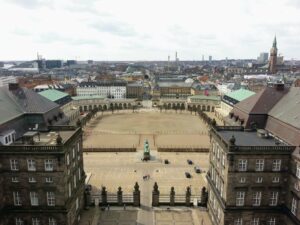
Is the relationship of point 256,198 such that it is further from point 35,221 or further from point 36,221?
point 35,221

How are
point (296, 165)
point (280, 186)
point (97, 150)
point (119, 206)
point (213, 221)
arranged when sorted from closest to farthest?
point (296, 165), point (280, 186), point (213, 221), point (119, 206), point (97, 150)

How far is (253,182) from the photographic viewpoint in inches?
1962

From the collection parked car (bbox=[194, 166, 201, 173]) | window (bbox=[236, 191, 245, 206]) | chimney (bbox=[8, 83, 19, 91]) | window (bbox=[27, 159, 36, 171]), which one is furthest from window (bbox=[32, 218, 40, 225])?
parked car (bbox=[194, 166, 201, 173])

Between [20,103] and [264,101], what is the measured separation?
55.8 metres

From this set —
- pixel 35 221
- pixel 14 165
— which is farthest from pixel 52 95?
pixel 35 221

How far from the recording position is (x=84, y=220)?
197ft

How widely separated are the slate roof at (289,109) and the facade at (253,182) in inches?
194

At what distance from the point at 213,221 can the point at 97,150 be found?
59387 millimetres

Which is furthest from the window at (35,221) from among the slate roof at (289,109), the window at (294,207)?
the slate roof at (289,109)

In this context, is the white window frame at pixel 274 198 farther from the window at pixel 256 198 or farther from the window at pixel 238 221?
the window at pixel 238 221

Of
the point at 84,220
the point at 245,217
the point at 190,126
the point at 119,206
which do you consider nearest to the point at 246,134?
the point at 245,217

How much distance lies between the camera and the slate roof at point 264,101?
63934 mm

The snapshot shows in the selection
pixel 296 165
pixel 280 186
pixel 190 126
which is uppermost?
pixel 296 165

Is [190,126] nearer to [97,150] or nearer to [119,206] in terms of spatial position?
[97,150]
